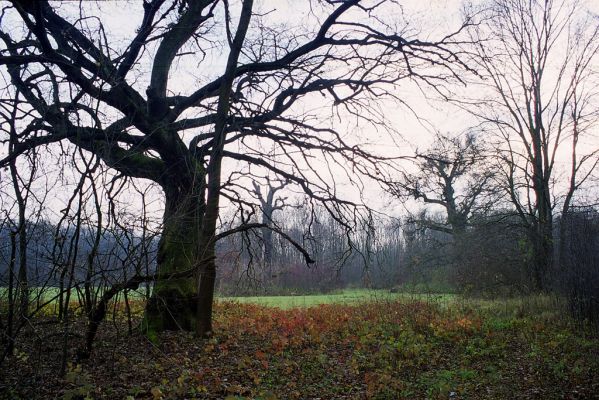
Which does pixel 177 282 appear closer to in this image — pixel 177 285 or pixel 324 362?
pixel 177 285

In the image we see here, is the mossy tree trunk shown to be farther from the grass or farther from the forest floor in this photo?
the grass

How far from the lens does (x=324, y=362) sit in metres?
8.35

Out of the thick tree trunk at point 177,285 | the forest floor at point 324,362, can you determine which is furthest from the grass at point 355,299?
the thick tree trunk at point 177,285

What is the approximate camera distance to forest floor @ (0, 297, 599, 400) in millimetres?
6250

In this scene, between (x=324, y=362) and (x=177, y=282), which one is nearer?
(x=324, y=362)

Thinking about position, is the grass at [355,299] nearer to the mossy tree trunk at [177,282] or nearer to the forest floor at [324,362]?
the forest floor at [324,362]

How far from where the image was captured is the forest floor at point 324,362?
625cm

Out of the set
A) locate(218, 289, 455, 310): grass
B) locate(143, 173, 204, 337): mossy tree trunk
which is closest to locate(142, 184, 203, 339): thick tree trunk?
locate(143, 173, 204, 337): mossy tree trunk

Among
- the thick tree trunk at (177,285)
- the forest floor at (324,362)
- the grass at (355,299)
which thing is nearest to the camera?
the forest floor at (324,362)

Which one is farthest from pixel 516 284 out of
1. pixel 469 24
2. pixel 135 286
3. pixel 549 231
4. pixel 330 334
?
pixel 135 286

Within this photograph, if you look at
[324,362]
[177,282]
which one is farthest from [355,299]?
[324,362]

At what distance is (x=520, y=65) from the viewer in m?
18.9

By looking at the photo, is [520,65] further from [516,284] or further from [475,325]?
[475,325]

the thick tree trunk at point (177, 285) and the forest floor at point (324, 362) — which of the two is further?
the thick tree trunk at point (177, 285)
